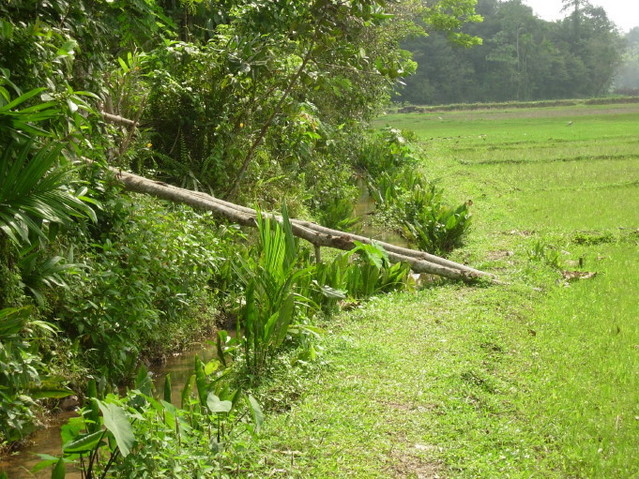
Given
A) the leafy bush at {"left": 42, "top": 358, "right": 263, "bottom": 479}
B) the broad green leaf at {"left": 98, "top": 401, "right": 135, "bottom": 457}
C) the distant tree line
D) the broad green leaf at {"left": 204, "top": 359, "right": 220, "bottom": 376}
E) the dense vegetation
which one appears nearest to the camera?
the broad green leaf at {"left": 98, "top": 401, "right": 135, "bottom": 457}

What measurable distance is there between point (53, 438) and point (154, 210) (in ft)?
6.89

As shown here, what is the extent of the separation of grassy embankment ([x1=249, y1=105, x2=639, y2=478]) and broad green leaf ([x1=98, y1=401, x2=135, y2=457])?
2.31ft

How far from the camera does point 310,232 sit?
6.24 metres

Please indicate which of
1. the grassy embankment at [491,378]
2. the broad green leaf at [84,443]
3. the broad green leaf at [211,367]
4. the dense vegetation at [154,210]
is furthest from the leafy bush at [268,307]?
the broad green leaf at [84,443]

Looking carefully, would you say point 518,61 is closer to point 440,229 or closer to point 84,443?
point 440,229

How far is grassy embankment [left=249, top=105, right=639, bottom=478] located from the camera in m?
3.24

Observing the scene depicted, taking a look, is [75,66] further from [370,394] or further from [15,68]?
[370,394]

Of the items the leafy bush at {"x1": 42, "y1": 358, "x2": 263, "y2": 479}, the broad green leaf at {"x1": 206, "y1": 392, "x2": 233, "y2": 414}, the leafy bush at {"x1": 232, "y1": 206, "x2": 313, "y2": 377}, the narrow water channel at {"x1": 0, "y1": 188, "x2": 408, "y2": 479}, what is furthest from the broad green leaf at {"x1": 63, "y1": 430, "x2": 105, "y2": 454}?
the leafy bush at {"x1": 232, "y1": 206, "x2": 313, "y2": 377}

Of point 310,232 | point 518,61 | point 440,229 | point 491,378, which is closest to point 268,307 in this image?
point 491,378

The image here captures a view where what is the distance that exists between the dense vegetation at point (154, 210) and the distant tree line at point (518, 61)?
4720 cm

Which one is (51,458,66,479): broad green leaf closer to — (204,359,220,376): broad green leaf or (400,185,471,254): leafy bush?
(204,359,220,376): broad green leaf

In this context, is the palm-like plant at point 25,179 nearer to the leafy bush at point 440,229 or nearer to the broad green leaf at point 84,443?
the broad green leaf at point 84,443

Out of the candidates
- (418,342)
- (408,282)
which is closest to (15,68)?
(418,342)

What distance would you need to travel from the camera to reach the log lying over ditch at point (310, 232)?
6.11 meters
